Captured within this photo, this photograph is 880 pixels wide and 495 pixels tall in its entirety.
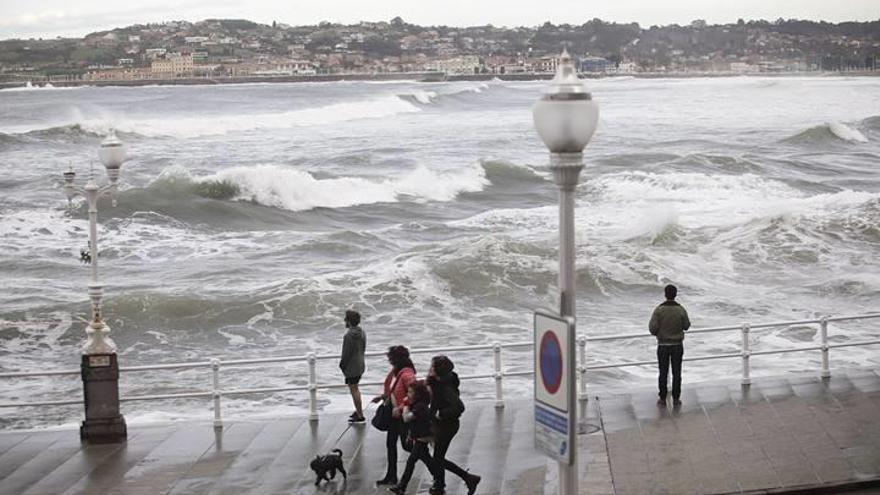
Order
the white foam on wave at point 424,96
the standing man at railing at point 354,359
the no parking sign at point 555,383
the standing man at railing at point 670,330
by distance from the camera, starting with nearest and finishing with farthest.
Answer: the no parking sign at point 555,383
the standing man at railing at point 354,359
the standing man at railing at point 670,330
the white foam on wave at point 424,96

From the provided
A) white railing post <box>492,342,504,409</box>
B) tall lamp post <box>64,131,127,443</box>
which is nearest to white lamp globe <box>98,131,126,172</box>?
tall lamp post <box>64,131,127,443</box>

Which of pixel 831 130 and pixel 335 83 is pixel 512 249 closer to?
pixel 831 130

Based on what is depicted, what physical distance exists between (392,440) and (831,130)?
60317 millimetres

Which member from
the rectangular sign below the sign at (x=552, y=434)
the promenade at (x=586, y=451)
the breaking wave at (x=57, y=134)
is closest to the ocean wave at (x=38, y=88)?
the breaking wave at (x=57, y=134)

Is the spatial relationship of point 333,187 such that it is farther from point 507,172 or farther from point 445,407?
point 445,407

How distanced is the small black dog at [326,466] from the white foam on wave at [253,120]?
5910cm

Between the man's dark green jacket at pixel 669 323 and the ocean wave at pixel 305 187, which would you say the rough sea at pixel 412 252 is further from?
the man's dark green jacket at pixel 669 323

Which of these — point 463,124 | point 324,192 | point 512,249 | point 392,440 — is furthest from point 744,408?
point 463,124

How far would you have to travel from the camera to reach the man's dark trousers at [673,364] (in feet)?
45.9

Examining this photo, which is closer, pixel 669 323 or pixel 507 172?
pixel 669 323

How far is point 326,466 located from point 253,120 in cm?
8082

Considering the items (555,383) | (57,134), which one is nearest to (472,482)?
(555,383)

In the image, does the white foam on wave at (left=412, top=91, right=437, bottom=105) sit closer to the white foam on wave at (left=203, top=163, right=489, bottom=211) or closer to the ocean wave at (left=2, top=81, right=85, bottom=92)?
the ocean wave at (left=2, top=81, right=85, bottom=92)

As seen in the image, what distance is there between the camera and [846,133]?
222ft
